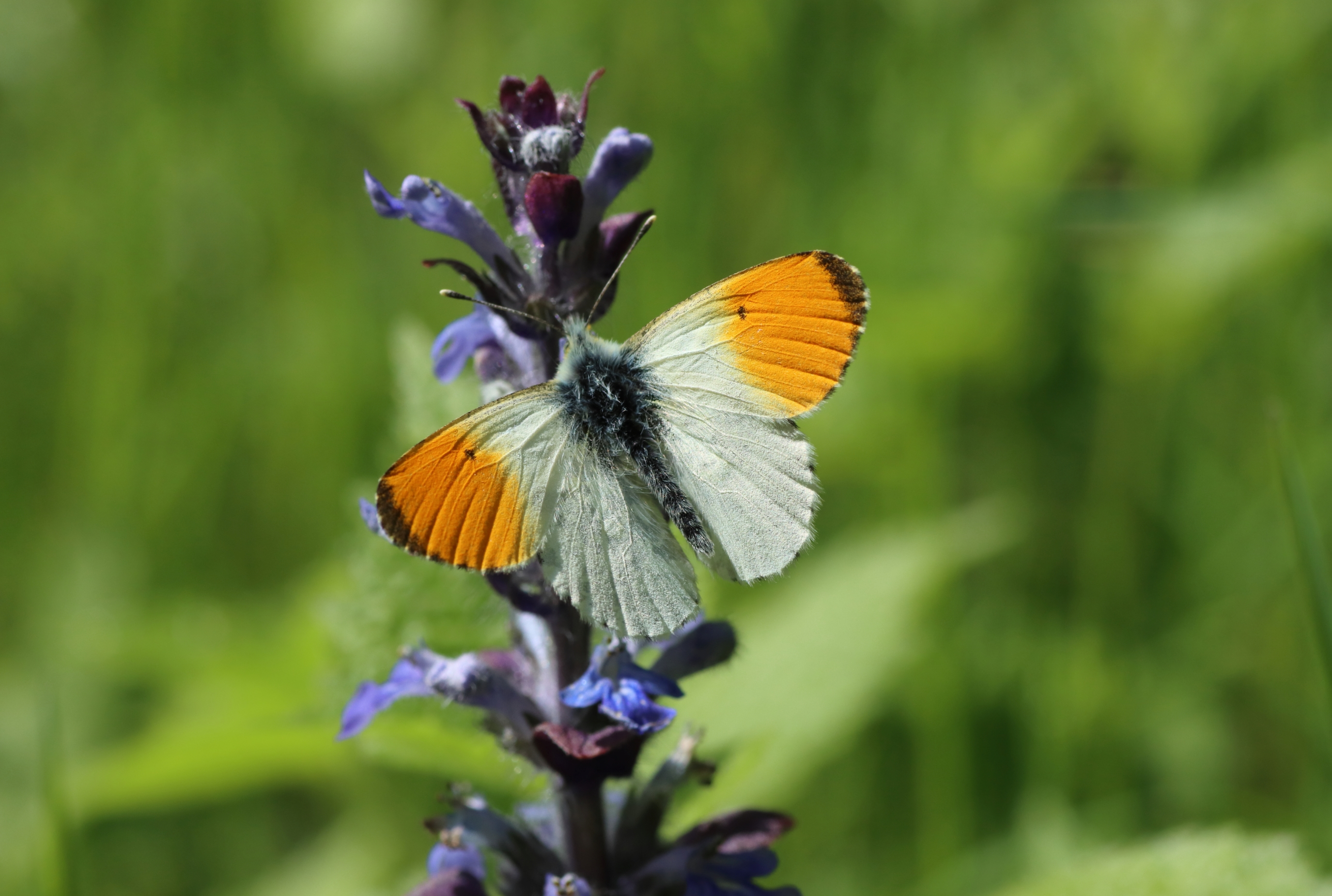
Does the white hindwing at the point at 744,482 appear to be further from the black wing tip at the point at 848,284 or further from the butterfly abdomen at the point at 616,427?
the black wing tip at the point at 848,284

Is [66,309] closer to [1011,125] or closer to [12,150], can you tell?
[12,150]

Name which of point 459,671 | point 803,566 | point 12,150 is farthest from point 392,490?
point 12,150

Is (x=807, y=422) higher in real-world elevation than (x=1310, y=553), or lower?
higher

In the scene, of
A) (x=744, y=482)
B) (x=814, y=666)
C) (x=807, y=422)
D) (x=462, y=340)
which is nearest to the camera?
(x=744, y=482)

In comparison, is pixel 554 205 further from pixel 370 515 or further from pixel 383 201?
pixel 370 515

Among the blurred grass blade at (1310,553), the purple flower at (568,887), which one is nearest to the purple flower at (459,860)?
the purple flower at (568,887)

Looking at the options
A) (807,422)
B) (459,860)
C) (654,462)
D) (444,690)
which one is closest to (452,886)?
(459,860)

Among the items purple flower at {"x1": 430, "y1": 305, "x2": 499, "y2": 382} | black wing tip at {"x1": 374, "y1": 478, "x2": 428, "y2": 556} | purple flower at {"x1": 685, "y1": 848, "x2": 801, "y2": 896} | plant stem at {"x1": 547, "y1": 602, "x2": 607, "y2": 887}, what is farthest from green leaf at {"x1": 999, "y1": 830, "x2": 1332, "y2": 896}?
purple flower at {"x1": 430, "y1": 305, "x2": 499, "y2": 382}
